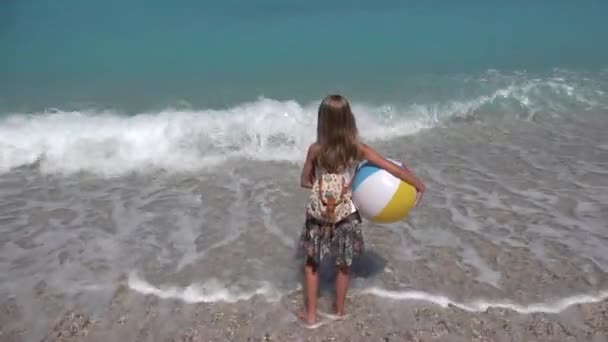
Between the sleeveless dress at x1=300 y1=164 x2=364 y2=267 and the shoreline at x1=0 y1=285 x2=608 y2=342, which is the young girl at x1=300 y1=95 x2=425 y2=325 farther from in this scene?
the shoreline at x1=0 y1=285 x2=608 y2=342

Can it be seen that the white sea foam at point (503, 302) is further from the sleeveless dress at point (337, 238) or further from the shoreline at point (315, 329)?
the sleeveless dress at point (337, 238)

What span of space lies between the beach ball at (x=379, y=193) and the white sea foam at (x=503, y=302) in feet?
2.97

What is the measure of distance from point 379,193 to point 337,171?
36 cm

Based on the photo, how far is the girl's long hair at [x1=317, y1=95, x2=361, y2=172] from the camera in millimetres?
3709

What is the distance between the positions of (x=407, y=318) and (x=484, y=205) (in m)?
2.82

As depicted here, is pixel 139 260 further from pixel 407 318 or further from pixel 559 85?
pixel 559 85

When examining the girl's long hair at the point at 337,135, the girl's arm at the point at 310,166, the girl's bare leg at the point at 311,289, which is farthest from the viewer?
the girl's bare leg at the point at 311,289

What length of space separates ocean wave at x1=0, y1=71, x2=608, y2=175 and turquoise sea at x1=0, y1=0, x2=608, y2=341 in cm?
5

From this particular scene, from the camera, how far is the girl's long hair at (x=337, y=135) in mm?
3709

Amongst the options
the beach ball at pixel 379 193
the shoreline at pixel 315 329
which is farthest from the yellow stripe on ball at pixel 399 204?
the shoreline at pixel 315 329

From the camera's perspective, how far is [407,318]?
4.28 meters

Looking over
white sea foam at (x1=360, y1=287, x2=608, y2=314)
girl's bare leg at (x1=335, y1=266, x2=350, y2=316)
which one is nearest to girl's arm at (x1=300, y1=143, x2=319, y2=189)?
girl's bare leg at (x1=335, y1=266, x2=350, y2=316)

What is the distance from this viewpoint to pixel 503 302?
14.6 ft

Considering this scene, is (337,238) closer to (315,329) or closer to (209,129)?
(315,329)
